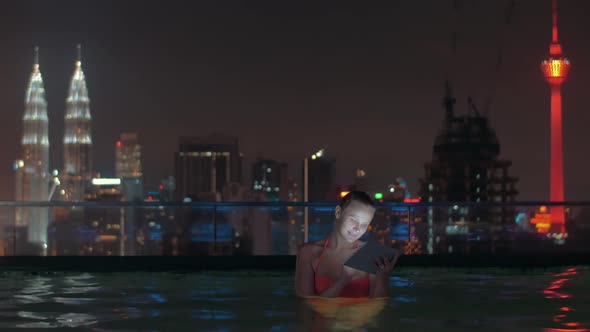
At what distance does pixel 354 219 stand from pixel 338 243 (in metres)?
0.39

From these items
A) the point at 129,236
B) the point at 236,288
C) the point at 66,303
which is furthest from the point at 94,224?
the point at 66,303

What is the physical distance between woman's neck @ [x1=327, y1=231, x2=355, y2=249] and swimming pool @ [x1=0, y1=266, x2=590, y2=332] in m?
0.71

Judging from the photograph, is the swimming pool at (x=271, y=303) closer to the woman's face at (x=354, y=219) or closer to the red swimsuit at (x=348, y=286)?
the red swimsuit at (x=348, y=286)

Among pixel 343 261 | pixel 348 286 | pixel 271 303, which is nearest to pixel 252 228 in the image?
pixel 271 303

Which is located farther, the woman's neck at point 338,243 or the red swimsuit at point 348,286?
the red swimsuit at point 348,286

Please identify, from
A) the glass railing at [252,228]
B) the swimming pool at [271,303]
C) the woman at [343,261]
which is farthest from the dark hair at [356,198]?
the glass railing at [252,228]

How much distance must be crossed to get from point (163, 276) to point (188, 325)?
5.91m

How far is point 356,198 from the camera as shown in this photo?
7734 millimetres

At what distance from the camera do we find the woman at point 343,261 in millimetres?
7781

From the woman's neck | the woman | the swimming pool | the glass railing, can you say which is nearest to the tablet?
the woman

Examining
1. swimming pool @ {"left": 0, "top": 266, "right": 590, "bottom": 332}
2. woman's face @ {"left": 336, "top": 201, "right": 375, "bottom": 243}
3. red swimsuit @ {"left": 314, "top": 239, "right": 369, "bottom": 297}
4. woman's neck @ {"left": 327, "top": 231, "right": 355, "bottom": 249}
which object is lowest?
swimming pool @ {"left": 0, "top": 266, "right": 590, "bottom": 332}

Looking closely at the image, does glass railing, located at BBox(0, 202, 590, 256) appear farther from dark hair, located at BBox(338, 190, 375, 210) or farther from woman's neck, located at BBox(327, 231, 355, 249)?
dark hair, located at BBox(338, 190, 375, 210)

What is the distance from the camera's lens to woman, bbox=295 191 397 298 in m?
7.78

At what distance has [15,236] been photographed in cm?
1747
